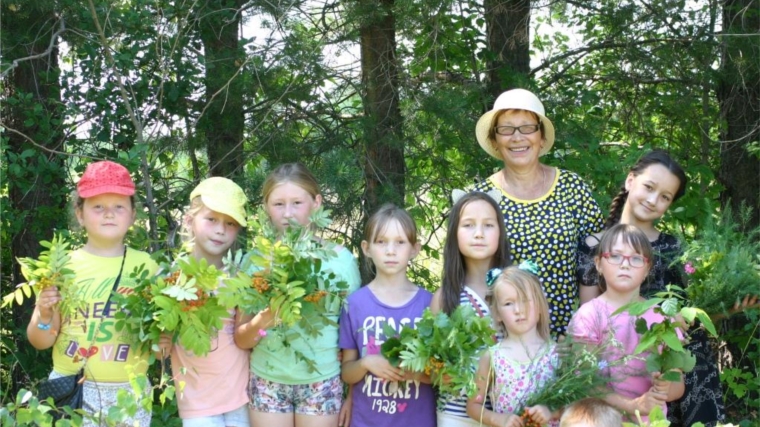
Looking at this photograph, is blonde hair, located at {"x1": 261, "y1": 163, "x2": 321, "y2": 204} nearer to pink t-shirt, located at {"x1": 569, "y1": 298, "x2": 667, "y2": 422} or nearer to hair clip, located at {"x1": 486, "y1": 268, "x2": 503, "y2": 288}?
hair clip, located at {"x1": 486, "y1": 268, "x2": 503, "y2": 288}

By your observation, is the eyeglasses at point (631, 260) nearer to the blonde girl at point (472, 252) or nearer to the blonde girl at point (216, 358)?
the blonde girl at point (472, 252)

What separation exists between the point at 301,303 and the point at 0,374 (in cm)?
334

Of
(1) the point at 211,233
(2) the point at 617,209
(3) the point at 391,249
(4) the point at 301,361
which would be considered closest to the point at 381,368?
(4) the point at 301,361

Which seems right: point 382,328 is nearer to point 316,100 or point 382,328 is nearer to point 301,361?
point 301,361

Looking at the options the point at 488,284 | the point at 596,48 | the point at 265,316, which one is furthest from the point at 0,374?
the point at 596,48

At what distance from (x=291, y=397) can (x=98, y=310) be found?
0.95m

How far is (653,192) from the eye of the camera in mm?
4211

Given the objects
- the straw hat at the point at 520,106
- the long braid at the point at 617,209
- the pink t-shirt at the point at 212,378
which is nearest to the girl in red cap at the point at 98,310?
the pink t-shirt at the point at 212,378

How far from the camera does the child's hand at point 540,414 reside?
349 centimetres

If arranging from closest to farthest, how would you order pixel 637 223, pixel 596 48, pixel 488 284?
pixel 488 284, pixel 637 223, pixel 596 48

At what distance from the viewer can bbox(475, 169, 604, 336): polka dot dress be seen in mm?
4129

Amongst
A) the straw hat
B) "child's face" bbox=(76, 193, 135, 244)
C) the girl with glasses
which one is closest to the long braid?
the girl with glasses

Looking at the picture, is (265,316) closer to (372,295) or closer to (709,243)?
(372,295)

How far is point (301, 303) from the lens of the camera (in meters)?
3.48
